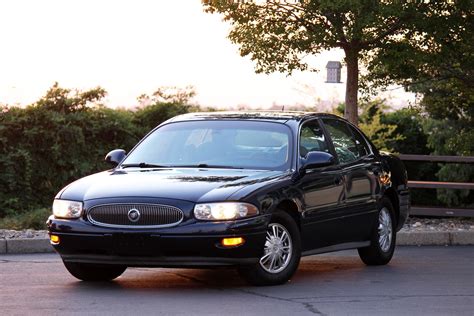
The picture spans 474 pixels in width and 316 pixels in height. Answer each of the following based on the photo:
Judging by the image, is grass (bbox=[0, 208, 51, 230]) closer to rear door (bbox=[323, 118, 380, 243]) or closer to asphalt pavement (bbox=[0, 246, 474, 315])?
asphalt pavement (bbox=[0, 246, 474, 315])

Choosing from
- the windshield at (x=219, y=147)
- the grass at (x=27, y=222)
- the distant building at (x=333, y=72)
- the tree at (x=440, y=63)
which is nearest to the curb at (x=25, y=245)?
the grass at (x=27, y=222)

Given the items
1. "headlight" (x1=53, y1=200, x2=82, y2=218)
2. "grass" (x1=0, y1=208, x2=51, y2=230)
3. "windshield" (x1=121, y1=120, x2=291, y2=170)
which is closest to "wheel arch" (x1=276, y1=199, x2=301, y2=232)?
"windshield" (x1=121, y1=120, x2=291, y2=170)

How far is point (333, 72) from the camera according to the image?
19.1 meters

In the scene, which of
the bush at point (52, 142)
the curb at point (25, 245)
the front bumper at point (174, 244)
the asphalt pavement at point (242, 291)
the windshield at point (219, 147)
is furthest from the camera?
the bush at point (52, 142)

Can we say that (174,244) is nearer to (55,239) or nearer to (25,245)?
(55,239)

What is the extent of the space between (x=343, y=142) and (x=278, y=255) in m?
2.39

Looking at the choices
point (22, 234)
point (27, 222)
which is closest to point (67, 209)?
point (22, 234)

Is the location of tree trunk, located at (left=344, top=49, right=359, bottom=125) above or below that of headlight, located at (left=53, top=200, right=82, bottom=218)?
above

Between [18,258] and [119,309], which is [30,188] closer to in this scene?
[18,258]

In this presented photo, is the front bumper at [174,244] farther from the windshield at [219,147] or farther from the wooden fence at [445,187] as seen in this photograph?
the wooden fence at [445,187]

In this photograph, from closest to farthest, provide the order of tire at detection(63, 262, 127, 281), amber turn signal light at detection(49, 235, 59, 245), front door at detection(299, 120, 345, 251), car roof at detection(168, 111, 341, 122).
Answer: amber turn signal light at detection(49, 235, 59, 245) < tire at detection(63, 262, 127, 281) < front door at detection(299, 120, 345, 251) < car roof at detection(168, 111, 341, 122)

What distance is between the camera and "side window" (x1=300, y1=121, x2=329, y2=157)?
12273 mm

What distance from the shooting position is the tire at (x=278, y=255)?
1095 centimetres

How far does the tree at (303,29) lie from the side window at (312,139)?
5.26 metres
